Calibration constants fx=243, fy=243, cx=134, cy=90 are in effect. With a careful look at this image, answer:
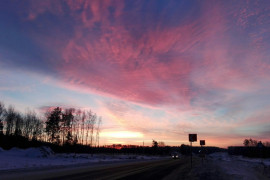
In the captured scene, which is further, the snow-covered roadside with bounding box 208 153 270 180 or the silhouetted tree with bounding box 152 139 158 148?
the silhouetted tree with bounding box 152 139 158 148

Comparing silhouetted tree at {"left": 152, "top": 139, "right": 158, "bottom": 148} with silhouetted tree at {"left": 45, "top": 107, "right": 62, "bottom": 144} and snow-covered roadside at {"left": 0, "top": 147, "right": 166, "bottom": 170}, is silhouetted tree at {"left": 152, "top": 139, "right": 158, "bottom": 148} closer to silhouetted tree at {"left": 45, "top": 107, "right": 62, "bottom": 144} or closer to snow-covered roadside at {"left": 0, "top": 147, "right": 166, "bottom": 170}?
silhouetted tree at {"left": 45, "top": 107, "right": 62, "bottom": 144}

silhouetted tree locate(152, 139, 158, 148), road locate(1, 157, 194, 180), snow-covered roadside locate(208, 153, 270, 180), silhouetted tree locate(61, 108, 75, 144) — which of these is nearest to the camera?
road locate(1, 157, 194, 180)

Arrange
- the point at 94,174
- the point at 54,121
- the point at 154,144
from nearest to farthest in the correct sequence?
the point at 94,174 < the point at 54,121 < the point at 154,144

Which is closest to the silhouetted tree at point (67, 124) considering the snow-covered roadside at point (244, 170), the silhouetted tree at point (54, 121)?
the silhouetted tree at point (54, 121)

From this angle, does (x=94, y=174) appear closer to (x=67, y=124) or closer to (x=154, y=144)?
(x=67, y=124)

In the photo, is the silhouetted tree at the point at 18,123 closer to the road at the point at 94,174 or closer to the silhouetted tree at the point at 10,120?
the silhouetted tree at the point at 10,120

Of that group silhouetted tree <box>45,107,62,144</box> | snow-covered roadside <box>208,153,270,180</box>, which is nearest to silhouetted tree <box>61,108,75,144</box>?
silhouetted tree <box>45,107,62,144</box>

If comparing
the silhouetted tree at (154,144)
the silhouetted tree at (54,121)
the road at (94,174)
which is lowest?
the silhouetted tree at (154,144)

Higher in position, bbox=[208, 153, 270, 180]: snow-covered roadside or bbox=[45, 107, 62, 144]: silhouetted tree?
bbox=[45, 107, 62, 144]: silhouetted tree

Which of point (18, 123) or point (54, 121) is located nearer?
point (54, 121)

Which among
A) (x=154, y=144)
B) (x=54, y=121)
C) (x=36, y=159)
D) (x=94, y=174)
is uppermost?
(x=54, y=121)

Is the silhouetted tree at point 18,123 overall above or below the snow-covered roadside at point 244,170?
above

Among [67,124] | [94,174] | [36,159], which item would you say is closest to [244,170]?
[94,174]

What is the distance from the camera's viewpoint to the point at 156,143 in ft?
620
